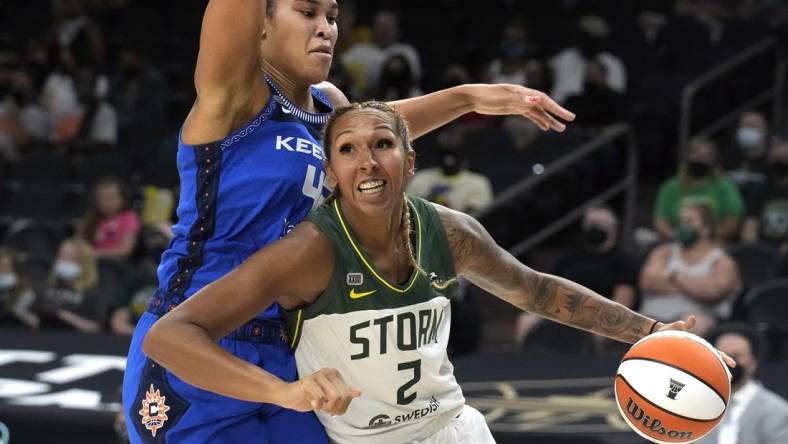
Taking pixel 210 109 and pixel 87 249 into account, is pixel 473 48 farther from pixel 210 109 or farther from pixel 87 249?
pixel 210 109

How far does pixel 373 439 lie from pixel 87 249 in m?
6.24

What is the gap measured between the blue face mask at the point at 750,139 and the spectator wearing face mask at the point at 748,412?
390cm

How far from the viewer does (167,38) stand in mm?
13273

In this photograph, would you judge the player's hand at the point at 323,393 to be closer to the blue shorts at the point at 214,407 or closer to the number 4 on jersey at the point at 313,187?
the blue shorts at the point at 214,407

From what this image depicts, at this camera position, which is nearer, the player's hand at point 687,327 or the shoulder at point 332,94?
the player's hand at point 687,327

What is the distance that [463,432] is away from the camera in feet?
11.9

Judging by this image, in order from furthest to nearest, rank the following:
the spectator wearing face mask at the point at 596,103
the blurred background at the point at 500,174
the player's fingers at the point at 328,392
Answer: the spectator wearing face mask at the point at 596,103
the blurred background at the point at 500,174
the player's fingers at the point at 328,392

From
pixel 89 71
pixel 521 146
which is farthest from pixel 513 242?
pixel 89 71

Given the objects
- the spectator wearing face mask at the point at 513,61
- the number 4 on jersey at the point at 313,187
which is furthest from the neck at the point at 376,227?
the spectator wearing face mask at the point at 513,61

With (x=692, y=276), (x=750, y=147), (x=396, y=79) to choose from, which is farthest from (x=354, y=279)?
(x=396, y=79)

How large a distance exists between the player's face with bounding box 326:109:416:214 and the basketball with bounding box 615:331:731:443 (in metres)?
0.86

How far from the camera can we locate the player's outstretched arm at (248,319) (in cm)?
280

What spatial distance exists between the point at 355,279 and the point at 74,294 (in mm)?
6190

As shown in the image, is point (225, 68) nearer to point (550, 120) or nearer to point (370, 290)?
point (370, 290)
